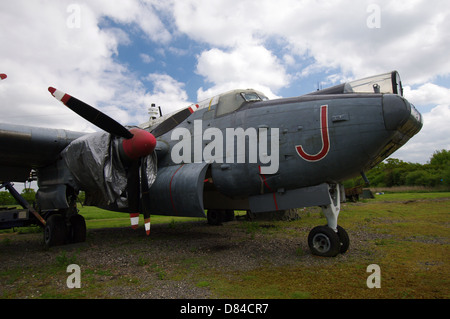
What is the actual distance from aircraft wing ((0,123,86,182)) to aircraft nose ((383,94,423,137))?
8.17 metres

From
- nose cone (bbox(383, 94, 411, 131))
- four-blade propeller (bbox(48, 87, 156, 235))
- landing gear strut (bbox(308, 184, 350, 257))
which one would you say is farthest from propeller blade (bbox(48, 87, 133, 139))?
nose cone (bbox(383, 94, 411, 131))

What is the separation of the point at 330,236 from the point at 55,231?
7722mm

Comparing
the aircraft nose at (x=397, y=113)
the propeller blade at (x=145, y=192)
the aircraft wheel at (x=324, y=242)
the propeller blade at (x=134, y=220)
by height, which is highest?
the aircraft nose at (x=397, y=113)

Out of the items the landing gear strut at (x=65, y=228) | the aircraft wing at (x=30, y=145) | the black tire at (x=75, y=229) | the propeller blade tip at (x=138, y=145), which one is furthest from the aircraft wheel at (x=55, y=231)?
the propeller blade tip at (x=138, y=145)

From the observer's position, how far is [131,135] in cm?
674

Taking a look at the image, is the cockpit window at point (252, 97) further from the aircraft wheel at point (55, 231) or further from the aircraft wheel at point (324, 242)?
the aircraft wheel at point (55, 231)

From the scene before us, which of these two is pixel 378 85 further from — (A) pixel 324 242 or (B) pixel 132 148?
(B) pixel 132 148

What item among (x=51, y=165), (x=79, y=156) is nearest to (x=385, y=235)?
(x=79, y=156)

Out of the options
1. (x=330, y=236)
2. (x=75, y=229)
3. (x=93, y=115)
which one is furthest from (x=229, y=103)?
(x=75, y=229)

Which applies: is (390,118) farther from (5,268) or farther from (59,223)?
(59,223)

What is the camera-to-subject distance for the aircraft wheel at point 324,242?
19.0 feet

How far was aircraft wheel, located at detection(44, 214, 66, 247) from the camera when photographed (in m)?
8.20

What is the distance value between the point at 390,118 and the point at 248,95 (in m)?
3.52

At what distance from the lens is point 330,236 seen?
5.87 metres
